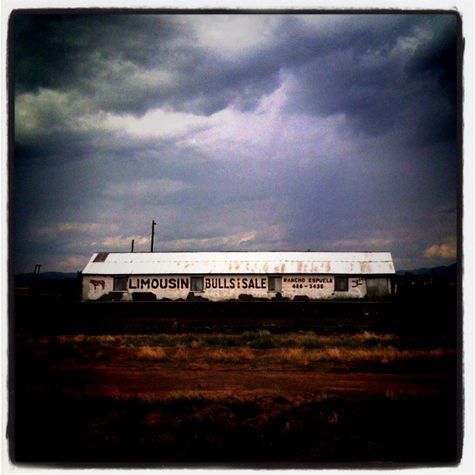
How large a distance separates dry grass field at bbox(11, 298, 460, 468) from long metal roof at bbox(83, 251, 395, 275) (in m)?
14.2

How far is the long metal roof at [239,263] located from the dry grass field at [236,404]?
14.2m

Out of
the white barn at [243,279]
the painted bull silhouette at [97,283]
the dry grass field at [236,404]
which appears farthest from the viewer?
the painted bull silhouette at [97,283]

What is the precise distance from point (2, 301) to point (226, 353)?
803cm

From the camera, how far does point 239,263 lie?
28141 mm

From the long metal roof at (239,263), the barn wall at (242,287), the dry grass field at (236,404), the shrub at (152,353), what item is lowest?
the dry grass field at (236,404)

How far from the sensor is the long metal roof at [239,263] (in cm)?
2755

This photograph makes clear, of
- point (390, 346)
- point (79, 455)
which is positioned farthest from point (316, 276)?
point (79, 455)

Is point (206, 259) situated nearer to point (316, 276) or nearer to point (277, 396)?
point (316, 276)

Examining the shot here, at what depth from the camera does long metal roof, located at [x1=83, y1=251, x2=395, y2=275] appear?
27.5m

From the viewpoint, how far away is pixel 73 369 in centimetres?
1037

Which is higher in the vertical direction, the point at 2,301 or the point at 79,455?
the point at 2,301

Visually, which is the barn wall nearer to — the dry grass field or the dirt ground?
the dry grass field

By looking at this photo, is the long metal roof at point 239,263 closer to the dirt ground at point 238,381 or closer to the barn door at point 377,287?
the barn door at point 377,287

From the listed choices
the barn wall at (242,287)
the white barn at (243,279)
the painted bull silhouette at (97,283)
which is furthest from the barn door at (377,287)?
the painted bull silhouette at (97,283)
